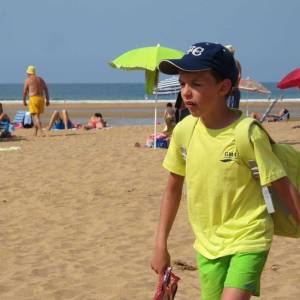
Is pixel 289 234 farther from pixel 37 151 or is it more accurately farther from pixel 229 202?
pixel 37 151

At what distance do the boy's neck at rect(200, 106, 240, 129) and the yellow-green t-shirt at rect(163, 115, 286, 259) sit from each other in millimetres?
26

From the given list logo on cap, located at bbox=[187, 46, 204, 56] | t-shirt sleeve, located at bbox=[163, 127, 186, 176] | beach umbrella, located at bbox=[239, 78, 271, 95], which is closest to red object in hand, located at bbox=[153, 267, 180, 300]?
t-shirt sleeve, located at bbox=[163, 127, 186, 176]

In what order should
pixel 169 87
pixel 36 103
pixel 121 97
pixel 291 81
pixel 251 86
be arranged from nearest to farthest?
pixel 291 81 < pixel 36 103 < pixel 169 87 < pixel 251 86 < pixel 121 97

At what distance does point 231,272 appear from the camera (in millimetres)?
3068

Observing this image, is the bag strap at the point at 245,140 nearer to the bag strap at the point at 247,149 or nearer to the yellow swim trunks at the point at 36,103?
the bag strap at the point at 247,149

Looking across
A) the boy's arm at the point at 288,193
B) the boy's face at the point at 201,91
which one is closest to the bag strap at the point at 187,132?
the boy's face at the point at 201,91

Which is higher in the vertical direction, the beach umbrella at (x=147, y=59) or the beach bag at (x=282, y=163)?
the beach umbrella at (x=147, y=59)

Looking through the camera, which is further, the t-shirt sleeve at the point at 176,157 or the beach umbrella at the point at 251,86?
the beach umbrella at the point at 251,86

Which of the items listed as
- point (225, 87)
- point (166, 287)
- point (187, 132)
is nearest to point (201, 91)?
point (225, 87)

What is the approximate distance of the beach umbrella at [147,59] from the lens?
13.9m

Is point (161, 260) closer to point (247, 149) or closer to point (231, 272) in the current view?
point (231, 272)

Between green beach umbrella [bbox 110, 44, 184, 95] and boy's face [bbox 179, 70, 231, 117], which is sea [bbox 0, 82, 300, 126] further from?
boy's face [bbox 179, 70, 231, 117]

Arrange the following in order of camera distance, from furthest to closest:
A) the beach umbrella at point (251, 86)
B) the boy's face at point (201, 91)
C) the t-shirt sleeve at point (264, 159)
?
the beach umbrella at point (251, 86) → the boy's face at point (201, 91) → the t-shirt sleeve at point (264, 159)

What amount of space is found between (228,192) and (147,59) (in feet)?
36.1
